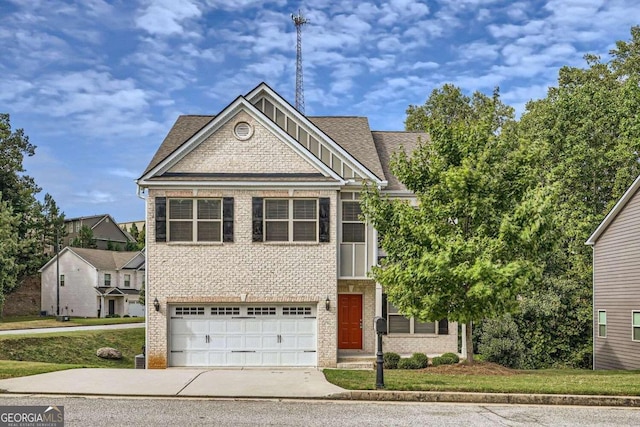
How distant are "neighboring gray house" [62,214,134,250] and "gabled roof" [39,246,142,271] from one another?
38.4 feet

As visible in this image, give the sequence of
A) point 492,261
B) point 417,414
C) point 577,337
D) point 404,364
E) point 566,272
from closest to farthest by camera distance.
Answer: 1. point 417,414
2. point 492,261
3. point 404,364
4. point 577,337
5. point 566,272

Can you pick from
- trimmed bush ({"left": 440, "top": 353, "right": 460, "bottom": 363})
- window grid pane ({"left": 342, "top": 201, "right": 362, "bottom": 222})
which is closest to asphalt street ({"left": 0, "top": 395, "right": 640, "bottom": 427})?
trimmed bush ({"left": 440, "top": 353, "right": 460, "bottom": 363})

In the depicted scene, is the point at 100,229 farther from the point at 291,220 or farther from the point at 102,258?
the point at 291,220

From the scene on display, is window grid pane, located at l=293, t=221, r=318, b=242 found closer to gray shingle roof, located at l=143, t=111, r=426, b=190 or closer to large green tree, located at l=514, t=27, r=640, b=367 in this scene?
gray shingle roof, located at l=143, t=111, r=426, b=190

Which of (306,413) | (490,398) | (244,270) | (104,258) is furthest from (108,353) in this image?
(104,258)

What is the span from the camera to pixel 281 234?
70.0 feet

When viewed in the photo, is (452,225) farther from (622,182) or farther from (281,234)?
(622,182)

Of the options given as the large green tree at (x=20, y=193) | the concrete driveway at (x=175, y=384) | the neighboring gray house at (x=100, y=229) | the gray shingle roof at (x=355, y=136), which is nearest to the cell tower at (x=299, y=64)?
the gray shingle roof at (x=355, y=136)

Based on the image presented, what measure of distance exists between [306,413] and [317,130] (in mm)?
12303

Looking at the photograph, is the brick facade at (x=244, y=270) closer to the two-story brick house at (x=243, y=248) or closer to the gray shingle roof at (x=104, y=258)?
the two-story brick house at (x=243, y=248)

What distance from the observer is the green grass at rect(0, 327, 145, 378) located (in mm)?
26391

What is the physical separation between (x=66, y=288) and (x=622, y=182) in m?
46.6

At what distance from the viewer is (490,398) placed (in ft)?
43.9

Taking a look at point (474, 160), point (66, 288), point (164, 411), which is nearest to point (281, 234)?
point (474, 160)
